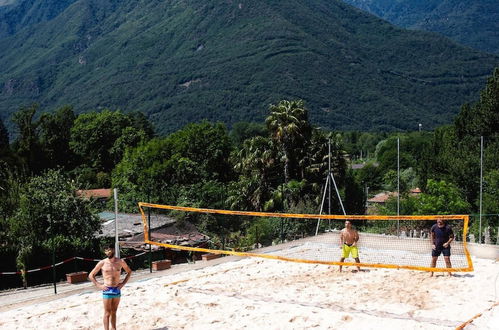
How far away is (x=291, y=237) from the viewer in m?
23.6

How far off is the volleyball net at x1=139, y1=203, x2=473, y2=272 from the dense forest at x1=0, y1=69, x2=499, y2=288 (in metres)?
0.23

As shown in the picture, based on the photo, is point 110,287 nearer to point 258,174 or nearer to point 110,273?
point 110,273

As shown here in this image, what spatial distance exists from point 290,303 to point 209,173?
34.4m

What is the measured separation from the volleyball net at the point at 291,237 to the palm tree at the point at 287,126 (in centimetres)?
572

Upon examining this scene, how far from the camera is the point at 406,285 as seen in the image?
478 inches

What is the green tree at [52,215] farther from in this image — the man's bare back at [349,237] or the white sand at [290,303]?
the man's bare back at [349,237]

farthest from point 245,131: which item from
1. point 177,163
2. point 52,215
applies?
point 52,215

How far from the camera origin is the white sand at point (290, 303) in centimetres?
982

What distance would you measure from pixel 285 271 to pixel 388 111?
192263 millimetres

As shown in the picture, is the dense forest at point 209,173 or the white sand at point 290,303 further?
the dense forest at point 209,173

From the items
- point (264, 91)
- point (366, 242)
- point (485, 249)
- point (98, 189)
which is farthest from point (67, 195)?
point (264, 91)

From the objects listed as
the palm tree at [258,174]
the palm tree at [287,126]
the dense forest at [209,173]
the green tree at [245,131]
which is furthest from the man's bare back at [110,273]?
the green tree at [245,131]

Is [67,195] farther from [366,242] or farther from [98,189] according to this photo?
[98,189]

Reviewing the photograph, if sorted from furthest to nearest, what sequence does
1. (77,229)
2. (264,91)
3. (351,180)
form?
(264,91)
(351,180)
(77,229)
